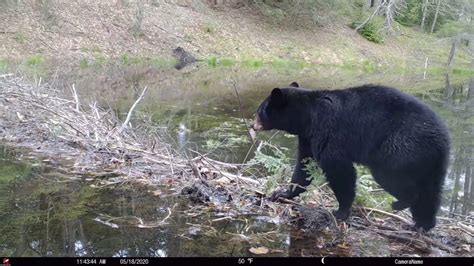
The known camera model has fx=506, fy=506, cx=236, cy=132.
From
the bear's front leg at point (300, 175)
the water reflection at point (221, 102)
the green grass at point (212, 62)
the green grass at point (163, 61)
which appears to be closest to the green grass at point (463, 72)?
the water reflection at point (221, 102)

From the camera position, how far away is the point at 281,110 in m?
5.90

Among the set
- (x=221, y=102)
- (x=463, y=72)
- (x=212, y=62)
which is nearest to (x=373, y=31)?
Result: (x=463, y=72)

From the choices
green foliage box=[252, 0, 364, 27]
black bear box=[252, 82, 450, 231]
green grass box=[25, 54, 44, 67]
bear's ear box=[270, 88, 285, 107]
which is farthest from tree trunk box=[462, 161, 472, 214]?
green foliage box=[252, 0, 364, 27]

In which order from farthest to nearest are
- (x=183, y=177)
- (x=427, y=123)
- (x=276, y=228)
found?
(x=183, y=177), (x=276, y=228), (x=427, y=123)

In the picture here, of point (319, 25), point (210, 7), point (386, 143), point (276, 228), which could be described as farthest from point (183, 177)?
point (319, 25)

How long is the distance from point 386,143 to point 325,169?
69cm

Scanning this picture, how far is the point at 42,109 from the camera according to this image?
373 inches

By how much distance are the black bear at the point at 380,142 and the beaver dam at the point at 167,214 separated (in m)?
0.38

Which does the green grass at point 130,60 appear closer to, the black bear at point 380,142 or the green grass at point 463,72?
the black bear at point 380,142

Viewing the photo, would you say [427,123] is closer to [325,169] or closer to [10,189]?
[325,169]

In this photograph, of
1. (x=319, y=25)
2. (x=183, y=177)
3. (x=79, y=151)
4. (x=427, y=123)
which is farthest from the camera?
(x=319, y=25)

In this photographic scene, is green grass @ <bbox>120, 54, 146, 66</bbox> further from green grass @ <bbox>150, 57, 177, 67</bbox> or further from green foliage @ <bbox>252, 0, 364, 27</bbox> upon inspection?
green foliage @ <bbox>252, 0, 364, 27</bbox>

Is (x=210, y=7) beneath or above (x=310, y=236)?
beneath

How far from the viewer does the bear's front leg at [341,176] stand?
5.30 metres
